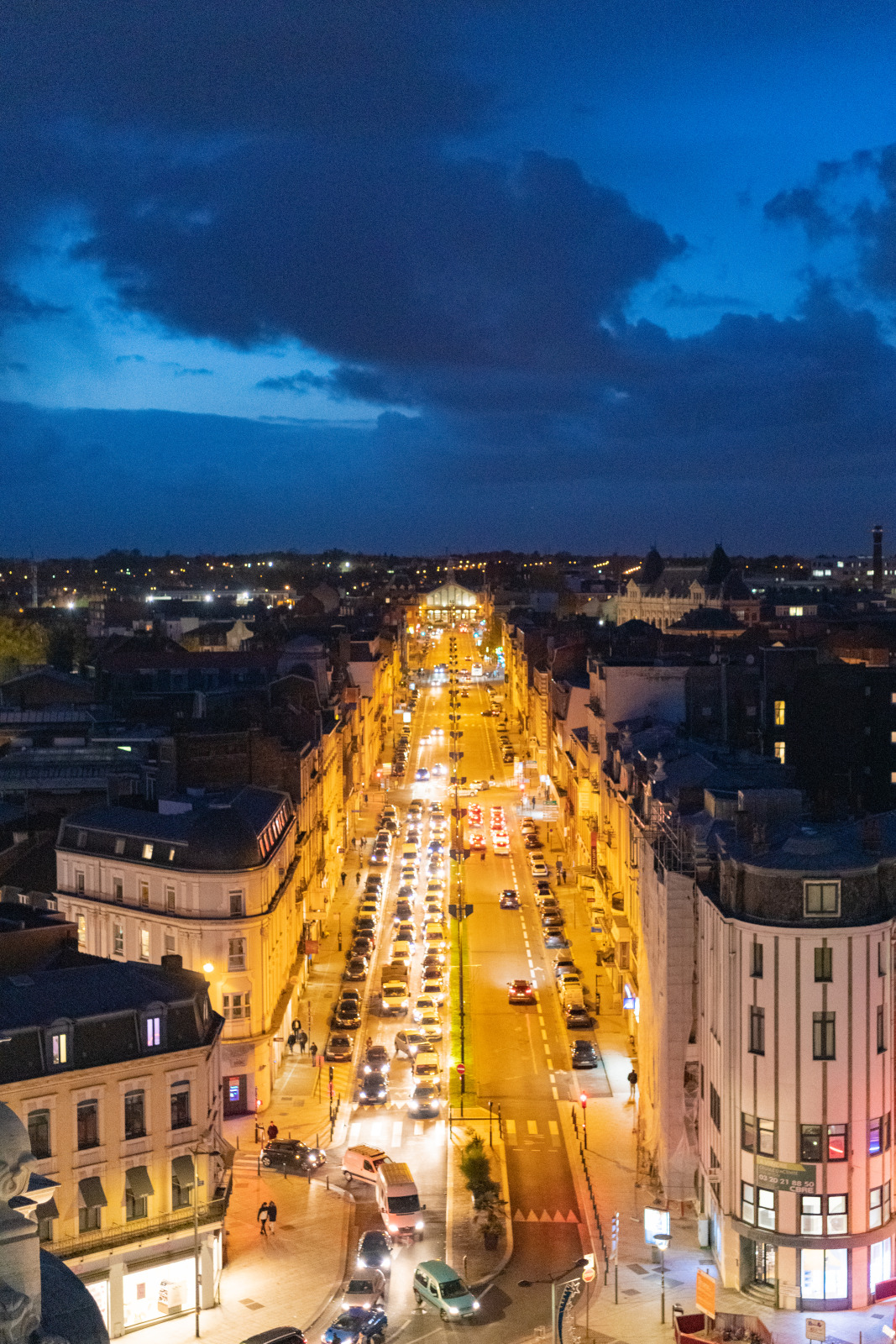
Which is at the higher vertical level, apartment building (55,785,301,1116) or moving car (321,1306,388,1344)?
apartment building (55,785,301,1116)

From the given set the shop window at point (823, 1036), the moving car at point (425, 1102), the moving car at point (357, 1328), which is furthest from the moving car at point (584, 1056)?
the moving car at point (357, 1328)

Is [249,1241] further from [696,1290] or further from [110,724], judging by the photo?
[110,724]

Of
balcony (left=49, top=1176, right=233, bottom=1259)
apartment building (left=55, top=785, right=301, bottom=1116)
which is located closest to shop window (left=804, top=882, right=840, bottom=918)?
balcony (left=49, top=1176, right=233, bottom=1259)

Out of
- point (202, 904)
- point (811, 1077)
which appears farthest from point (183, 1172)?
point (811, 1077)

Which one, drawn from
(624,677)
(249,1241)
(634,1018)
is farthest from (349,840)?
(249,1241)

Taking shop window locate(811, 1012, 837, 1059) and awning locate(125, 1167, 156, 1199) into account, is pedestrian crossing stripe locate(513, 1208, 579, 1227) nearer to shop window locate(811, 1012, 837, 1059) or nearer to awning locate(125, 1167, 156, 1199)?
shop window locate(811, 1012, 837, 1059)

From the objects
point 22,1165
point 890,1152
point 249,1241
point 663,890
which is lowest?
point 249,1241

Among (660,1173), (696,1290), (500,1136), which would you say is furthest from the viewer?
(500,1136)
